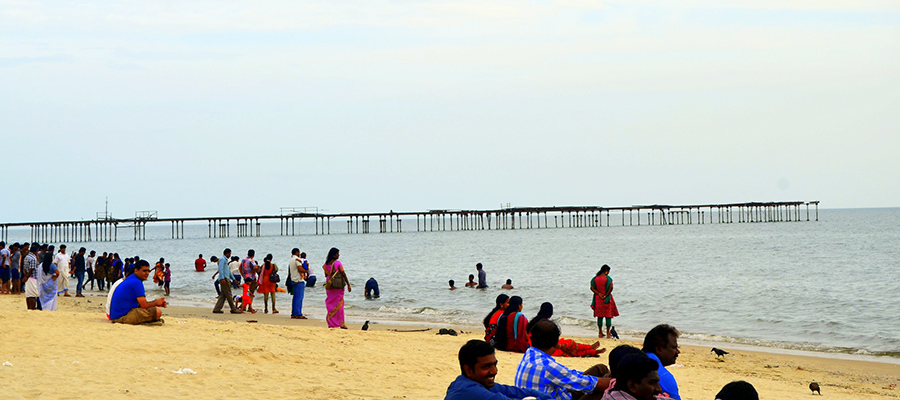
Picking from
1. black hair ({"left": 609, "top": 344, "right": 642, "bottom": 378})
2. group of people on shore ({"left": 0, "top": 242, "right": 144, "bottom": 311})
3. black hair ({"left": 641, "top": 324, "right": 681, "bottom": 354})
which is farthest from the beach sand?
black hair ({"left": 609, "top": 344, "right": 642, "bottom": 378})

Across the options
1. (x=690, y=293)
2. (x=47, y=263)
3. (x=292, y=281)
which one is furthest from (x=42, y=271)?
(x=690, y=293)

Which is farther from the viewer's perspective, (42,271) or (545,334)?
(42,271)

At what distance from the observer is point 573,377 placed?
468 cm

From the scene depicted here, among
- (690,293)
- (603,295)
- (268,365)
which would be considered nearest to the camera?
(268,365)

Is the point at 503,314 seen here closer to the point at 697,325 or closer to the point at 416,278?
the point at 697,325

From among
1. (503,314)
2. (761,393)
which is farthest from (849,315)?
(503,314)

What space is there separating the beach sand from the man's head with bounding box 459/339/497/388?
3432 millimetres

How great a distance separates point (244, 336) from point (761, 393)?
6.78m

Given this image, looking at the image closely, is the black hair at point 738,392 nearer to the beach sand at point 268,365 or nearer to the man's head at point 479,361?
the man's head at point 479,361

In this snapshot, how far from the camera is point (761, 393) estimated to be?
914cm

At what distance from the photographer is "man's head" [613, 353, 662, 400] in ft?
12.9

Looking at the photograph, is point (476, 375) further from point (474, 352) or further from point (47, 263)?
point (47, 263)

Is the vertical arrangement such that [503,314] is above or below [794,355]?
above

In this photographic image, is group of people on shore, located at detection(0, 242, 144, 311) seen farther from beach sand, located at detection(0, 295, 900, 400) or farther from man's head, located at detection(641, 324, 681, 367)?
man's head, located at detection(641, 324, 681, 367)
